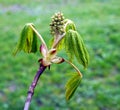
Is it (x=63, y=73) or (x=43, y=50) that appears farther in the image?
Result: (x=63, y=73)

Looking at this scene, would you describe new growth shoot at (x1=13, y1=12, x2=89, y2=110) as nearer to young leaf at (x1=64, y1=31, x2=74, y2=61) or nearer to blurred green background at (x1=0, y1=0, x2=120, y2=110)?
young leaf at (x1=64, y1=31, x2=74, y2=61)

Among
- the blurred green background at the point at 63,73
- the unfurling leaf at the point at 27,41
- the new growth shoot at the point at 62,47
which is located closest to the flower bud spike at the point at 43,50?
the new growth shoot at the point at 62,47

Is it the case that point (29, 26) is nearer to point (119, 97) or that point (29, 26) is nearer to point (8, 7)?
point (119, 97)

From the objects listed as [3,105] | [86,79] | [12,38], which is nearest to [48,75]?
[86,79]

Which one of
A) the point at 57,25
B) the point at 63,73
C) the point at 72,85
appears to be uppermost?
the point at 57,25

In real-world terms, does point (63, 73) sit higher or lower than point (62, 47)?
lower

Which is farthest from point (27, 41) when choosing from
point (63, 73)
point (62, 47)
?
point (63, 73)

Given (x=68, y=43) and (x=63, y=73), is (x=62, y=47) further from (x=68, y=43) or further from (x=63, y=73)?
(x=63, y=73)

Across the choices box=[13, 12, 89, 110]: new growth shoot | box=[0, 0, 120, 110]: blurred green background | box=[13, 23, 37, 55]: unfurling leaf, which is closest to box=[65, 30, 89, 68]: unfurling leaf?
box=[13, 12, 89, 110]: new growth shoot
